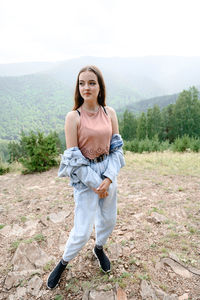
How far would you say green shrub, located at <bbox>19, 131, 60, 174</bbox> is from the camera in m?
6.39

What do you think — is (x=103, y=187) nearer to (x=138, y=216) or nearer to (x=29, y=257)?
(x=29, y=257)

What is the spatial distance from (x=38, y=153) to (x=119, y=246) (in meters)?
4.49

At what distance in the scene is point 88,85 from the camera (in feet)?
5.92

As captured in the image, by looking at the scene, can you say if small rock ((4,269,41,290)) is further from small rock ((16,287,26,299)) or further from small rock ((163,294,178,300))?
small rock ((163,294,178,300))

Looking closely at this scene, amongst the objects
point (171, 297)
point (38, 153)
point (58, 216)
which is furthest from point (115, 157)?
point (38, 153)

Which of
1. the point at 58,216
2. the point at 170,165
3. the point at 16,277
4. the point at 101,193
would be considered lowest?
the point at 170,165

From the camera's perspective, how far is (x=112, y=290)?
6.68 ft

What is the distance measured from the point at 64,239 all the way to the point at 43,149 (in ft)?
13.3

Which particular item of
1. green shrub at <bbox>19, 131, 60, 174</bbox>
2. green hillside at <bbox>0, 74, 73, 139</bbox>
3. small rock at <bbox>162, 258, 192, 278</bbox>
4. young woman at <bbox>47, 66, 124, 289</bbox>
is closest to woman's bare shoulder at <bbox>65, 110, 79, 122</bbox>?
young woman at <bbox>47, 66, 124, 289</bbox>

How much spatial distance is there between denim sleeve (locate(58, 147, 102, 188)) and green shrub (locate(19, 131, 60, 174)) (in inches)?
189

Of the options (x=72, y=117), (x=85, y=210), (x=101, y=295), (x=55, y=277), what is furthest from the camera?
(x=55, y=277)

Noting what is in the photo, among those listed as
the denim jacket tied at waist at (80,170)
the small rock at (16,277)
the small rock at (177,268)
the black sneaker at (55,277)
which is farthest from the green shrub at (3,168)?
the small rock at (177,268)

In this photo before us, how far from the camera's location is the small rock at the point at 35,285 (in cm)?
207

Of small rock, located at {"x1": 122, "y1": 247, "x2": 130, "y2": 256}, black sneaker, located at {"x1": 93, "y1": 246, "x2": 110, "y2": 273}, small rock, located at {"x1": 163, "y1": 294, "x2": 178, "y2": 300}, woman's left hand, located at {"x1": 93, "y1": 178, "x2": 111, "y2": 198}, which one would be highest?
woman's left hand, located at {"x1": 93, "y1": 178, "x2": 111, "y2": 198}
